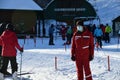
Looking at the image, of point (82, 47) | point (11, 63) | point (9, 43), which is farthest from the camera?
point (11, 63)

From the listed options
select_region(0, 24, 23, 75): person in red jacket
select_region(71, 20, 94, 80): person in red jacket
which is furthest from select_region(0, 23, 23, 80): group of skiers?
select_region(71, 20, 94, 80): person in red jacket

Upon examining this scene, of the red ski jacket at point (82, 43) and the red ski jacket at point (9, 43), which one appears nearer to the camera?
the red ski jacket at point (82, 43)

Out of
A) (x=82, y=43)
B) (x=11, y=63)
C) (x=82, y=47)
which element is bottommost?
(x=11, y=63)

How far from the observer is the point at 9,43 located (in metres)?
13.8

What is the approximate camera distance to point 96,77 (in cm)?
1467

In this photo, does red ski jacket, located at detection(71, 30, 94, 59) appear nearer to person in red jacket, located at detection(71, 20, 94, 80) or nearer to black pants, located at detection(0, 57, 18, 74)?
person in red jacket, located at detection(71, 20, 94, 80)

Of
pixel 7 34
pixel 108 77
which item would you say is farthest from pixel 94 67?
pixel 7 34

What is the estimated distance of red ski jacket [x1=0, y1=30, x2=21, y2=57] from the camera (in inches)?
539

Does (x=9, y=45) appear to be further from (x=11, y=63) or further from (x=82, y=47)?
(x=82, y=47)

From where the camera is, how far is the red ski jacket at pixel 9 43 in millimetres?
13680

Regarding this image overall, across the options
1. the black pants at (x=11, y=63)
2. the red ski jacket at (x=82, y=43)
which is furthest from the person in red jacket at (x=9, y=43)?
the red ski jacket at (x=82, y=43)

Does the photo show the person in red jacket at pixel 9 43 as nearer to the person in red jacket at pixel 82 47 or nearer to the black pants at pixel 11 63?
the black pants at pixel 11 63

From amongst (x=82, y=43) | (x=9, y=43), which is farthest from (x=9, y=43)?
(x=82, y=43)

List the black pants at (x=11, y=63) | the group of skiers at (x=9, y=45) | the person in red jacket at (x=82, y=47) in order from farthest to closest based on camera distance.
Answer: the black pants at (x=11, y=63) < the group of skiers at (x=9, y=45) < the person in red jacket at (x=82, y=47)
